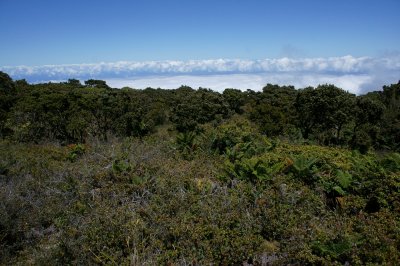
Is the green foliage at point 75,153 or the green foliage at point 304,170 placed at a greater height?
the green foliage at point 304,170

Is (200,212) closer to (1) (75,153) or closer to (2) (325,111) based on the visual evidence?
(1) (75,153)

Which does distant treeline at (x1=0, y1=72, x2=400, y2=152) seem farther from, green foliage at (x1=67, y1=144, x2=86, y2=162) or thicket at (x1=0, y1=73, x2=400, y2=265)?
thicket at (x1=0, y1=73, x2=400, y2=265)

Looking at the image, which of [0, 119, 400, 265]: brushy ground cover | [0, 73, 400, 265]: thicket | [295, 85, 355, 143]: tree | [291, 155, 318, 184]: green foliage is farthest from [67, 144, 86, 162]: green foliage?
[295, 85, 355, 143]: tree

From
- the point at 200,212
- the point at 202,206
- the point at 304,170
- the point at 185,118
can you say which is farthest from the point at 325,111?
the point at 200,212

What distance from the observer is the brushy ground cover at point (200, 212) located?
5.32 m

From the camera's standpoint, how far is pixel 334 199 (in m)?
7.66

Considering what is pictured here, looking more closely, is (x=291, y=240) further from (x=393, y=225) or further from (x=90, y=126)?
(x=90, y=126)

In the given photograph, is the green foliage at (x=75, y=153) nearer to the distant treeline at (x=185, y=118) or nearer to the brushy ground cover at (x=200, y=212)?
the brushy ground cover at (x=200, y=212)

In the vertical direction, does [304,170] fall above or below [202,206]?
above

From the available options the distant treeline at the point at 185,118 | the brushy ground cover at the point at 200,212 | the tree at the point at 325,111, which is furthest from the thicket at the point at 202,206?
the tree at the point at 325,111

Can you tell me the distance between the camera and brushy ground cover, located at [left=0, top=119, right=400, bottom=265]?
5320 millimetres

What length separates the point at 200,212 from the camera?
21.0ft

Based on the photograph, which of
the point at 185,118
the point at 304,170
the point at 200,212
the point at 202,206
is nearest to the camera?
the point at 200,212

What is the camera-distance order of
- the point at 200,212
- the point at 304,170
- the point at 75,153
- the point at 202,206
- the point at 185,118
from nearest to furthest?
1. the point at 200,212
2. the point at 202,206
3. the point at 304,170
4. the point at 75,153
5. the point at 185,118
